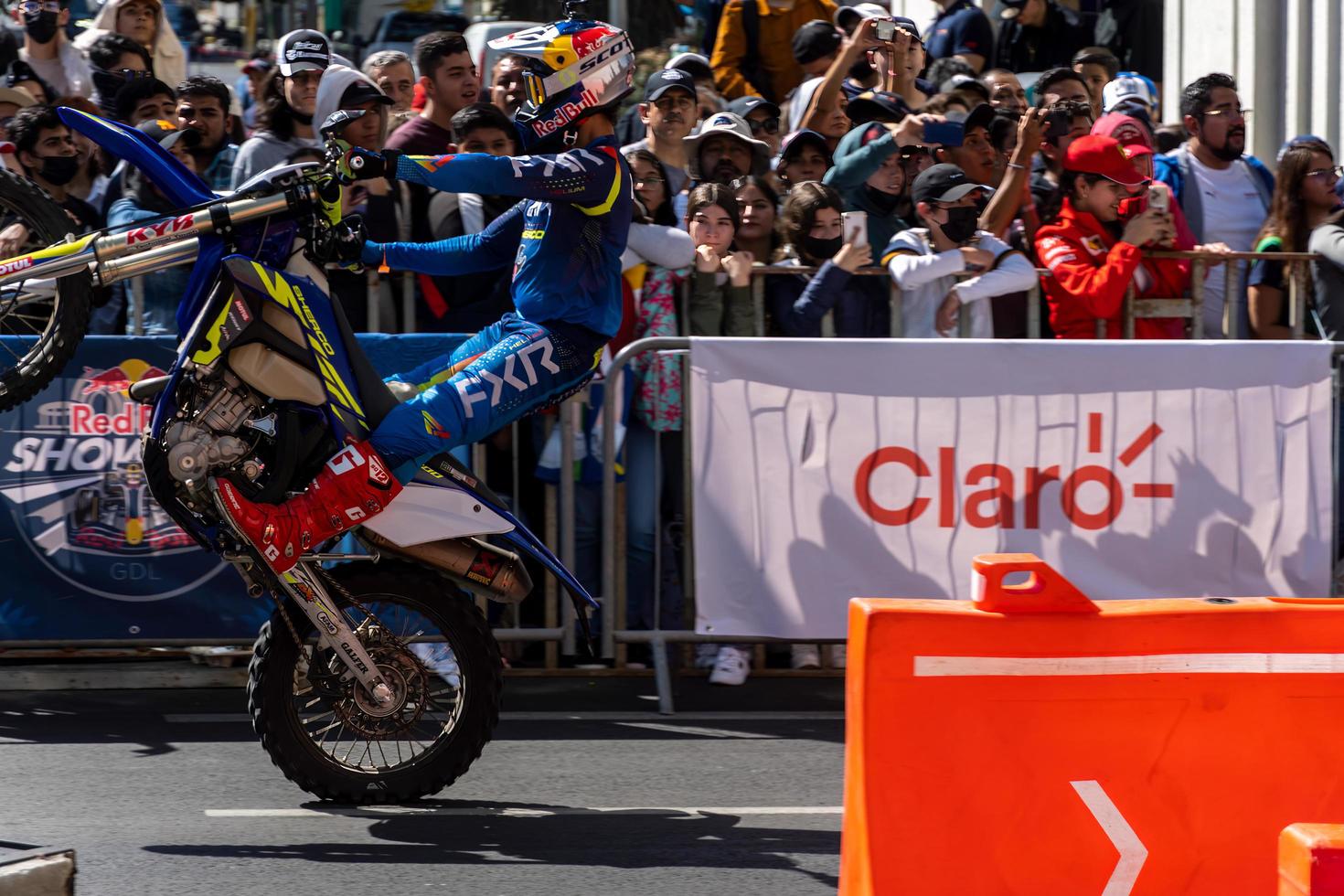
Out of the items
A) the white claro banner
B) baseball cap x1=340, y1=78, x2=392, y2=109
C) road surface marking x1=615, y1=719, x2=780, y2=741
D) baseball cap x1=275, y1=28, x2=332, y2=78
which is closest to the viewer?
road surface marking x1=615, y1=719, x2=780, y2=741

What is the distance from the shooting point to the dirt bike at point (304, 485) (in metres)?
5.22

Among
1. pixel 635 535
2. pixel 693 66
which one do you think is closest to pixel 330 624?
pixel 635 535

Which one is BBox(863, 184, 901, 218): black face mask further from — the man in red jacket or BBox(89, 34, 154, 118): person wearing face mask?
BBox(89, 34, 154, 118): person wearing face mask

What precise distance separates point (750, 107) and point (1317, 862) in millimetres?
7515

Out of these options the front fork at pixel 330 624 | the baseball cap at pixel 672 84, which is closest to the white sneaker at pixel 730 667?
the front fork at pixel 330 624

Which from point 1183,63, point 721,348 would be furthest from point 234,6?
point 721,348

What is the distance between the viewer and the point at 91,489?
6.90m

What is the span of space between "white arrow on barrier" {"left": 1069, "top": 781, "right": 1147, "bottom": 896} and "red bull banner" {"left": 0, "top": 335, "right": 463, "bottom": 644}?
3.65 m

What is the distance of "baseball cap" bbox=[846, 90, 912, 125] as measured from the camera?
9.55m

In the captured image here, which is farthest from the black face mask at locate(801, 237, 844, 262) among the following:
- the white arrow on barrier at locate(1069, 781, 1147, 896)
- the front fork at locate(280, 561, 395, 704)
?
the white arrow on barrier at locate(1069, 781, 1147, 896)

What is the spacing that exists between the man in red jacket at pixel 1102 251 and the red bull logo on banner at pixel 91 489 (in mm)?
3755

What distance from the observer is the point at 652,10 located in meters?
19.9

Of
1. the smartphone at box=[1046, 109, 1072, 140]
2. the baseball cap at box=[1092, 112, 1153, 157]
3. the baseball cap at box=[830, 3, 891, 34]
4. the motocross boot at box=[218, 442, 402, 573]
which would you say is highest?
the baseball cap at box=[830, 3, 891, 34]

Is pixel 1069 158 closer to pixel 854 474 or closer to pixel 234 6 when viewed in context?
pixel 854 474
